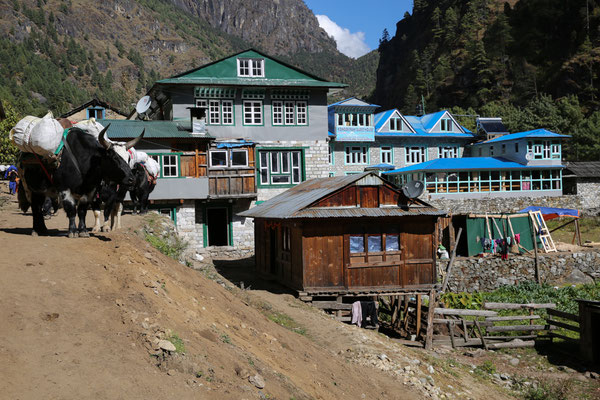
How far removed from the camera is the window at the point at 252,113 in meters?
31.9

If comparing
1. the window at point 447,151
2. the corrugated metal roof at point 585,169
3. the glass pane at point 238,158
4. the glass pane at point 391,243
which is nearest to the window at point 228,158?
the glass pane at point 238,158

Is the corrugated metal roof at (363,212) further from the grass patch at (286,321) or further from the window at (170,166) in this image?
the window at (170,166)

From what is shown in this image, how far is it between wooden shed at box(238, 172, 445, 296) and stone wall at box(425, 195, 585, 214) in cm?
2321

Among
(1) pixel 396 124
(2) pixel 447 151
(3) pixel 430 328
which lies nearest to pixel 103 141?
(3) pixel 430 328

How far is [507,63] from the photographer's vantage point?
89.0m

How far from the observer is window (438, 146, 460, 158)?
5501 centimetres

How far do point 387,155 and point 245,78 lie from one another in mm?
24236

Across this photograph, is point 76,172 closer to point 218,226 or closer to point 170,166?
point 170,166

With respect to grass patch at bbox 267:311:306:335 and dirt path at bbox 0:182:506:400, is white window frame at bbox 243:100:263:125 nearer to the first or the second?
grass patch at bbox 267:311:306:335

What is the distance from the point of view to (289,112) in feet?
107

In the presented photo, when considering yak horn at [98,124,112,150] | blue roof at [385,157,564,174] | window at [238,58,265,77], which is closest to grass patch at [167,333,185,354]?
yak horn at [98,124,112,150]

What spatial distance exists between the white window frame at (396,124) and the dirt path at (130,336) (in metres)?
44.2

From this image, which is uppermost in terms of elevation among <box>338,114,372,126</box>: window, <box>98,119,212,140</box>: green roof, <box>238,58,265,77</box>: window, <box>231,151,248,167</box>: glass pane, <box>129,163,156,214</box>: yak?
<box>238,58,265,77</box>: window

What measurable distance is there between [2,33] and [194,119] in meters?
159
